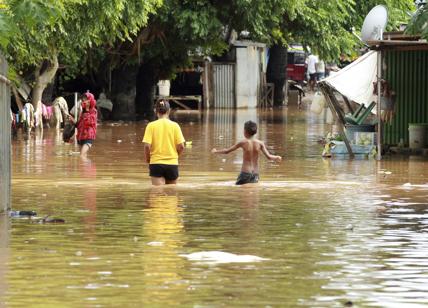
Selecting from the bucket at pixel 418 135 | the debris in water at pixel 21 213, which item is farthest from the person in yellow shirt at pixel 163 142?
the bucket at pixel 418 135

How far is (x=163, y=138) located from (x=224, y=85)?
39.8m

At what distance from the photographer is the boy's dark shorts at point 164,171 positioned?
1711 cm

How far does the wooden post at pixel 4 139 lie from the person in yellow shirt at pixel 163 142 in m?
2.91

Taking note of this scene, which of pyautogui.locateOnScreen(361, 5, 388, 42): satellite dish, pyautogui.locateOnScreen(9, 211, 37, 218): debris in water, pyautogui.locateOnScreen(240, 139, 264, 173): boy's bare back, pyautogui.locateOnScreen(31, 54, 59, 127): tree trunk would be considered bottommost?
pyautogui.locateOnScreen(9, 211, 37, 218): debris in water

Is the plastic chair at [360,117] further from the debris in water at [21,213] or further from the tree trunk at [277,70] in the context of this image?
the tree trunk at [277,70]

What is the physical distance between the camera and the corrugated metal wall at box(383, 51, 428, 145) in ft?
86.9

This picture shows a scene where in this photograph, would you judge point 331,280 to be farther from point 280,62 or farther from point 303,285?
point 280,62

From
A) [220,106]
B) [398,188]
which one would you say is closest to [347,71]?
[398,188]

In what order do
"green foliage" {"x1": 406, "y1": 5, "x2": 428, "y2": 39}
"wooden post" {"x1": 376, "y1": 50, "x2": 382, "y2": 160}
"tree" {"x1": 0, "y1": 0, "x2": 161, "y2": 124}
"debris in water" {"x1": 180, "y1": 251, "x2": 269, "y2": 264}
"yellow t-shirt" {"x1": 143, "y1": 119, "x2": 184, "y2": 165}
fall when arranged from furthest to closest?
1. "tree" {"x1": 0, "y1": 0, "x2": 161, "y2": 124}
2. "wooden post" {"x1": 376, "y1": 50, "x2": 382, "y2": 160}
3. "yellow t-shirt" {"x1": 143, "y1": 119, "x2": 184, "y2": 165}
4. "green foliage" {"x1": 406, "y1": 5, "x2": 428, "y2": 39}
5. "debris in water" {"x1": 180, "y1": 251, "x2": 269, "y2": 264}

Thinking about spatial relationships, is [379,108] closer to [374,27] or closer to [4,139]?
[374,27]

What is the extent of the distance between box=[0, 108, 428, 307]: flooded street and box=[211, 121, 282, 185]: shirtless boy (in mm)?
211

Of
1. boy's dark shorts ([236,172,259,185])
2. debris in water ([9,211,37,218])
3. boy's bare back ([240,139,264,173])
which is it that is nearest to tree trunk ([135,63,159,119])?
boy's dark shorts ([236,172,259,185])

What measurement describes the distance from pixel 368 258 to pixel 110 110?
114ft

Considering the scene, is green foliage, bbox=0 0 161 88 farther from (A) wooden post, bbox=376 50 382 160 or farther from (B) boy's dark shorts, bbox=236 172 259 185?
(B) boy's dark shorts, bbox=236 172 259 185
